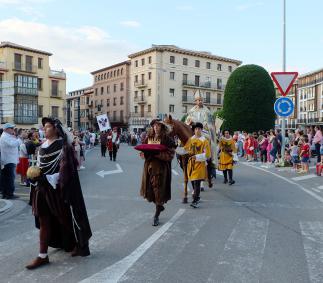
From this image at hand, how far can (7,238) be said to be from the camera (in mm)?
6449

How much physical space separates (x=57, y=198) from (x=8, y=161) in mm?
6104

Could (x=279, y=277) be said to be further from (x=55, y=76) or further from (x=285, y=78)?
(x=55, y=76)

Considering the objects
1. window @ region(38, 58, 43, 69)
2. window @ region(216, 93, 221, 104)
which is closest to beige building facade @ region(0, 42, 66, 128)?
window @ region(38, 58, 43, 69)

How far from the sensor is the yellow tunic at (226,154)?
1277 cm

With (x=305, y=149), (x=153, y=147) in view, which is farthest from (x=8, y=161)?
(x=305, y=149)

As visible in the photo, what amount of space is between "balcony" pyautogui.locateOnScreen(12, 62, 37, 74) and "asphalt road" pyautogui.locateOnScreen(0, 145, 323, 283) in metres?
49.1

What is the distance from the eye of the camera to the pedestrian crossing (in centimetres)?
470

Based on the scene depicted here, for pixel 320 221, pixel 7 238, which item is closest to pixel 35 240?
pixel 7 238

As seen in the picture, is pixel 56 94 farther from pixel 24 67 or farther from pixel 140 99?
pixel 140 99

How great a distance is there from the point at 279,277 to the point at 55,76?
60.3 meters

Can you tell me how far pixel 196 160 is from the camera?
9125mm

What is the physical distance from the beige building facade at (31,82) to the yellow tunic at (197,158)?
46.6 meters

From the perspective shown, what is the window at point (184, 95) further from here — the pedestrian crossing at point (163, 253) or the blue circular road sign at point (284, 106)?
the pedestrian crossing at point (163, 253)

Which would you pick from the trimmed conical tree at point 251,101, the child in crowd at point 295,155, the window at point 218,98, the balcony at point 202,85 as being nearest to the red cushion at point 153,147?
the child in crowd at point 295,155
